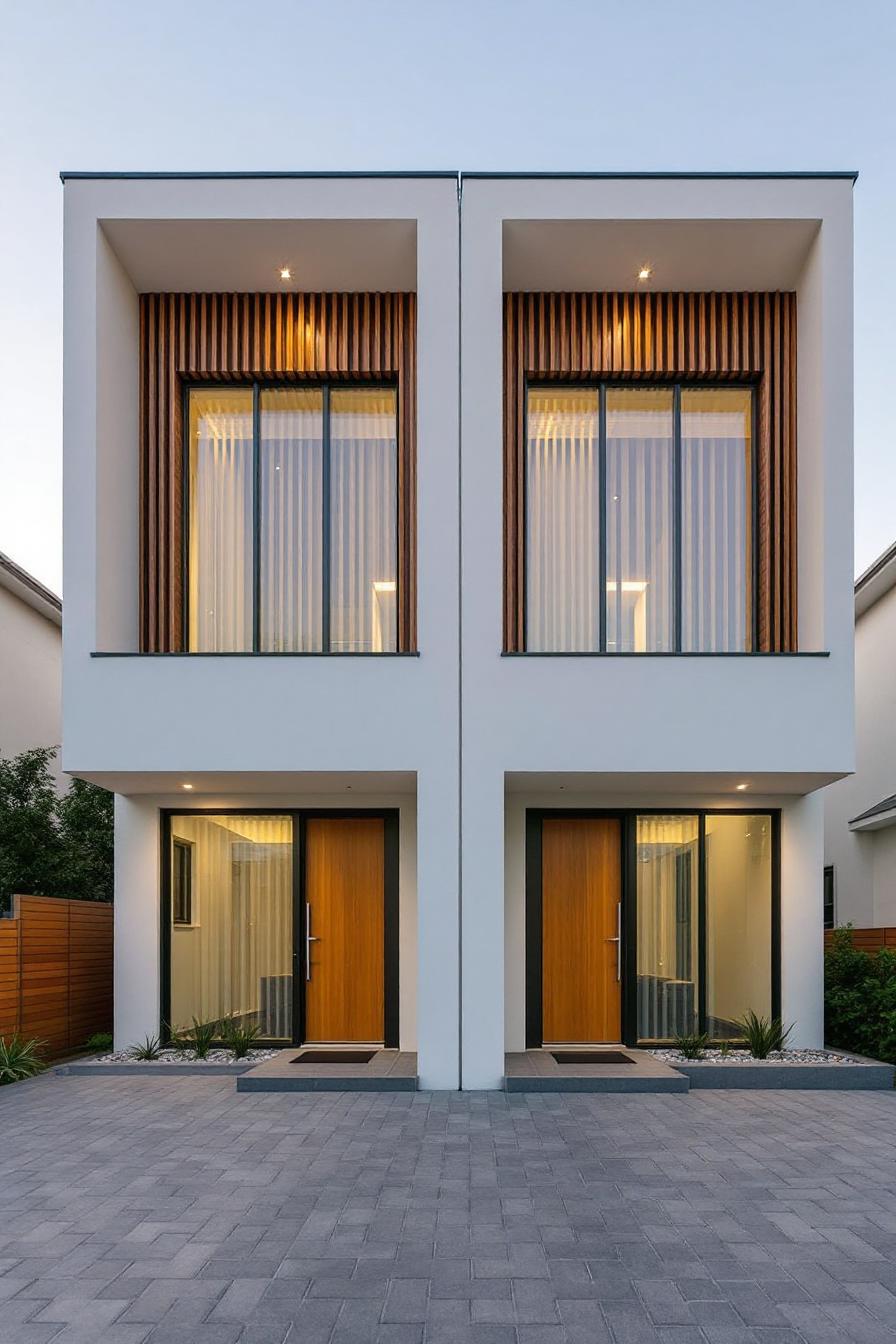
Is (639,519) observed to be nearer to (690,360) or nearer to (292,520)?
(690,360)

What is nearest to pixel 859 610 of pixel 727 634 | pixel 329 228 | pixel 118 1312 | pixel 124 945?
pixel 727 634

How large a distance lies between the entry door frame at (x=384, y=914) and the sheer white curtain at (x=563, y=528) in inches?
97.9

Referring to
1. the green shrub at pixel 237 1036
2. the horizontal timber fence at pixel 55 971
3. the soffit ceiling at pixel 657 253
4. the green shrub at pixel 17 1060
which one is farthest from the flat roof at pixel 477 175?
the green shrub at pixel 237 1036

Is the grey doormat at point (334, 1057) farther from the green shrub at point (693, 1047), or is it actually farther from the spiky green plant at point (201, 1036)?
the green shrub at point (693, 1047)

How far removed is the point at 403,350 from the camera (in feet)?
32.7

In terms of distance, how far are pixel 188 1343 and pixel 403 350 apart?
8490mm

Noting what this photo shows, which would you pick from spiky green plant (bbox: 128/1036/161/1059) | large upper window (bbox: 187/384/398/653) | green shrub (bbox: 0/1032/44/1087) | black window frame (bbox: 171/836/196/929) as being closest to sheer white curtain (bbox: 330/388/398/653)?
Answer: large upper window (bbox: 187/384/398/653)

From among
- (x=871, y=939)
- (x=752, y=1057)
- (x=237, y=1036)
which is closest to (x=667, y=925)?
(x=752, y=1057)

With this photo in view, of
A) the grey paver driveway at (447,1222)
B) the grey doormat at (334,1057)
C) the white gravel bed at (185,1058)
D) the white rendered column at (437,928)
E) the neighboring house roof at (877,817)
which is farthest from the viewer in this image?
the neighboring house roof at (877,817)

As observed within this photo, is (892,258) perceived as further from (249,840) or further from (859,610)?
(249,840)

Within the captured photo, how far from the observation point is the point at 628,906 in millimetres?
Answer: 10180

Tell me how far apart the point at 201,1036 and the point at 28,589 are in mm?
9332

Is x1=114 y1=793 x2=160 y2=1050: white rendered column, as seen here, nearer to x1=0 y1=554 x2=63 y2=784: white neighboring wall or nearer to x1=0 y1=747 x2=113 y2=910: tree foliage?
x1=0 y1=747 x2=113 y2=910: tree foliage

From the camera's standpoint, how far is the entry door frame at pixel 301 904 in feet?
32.9
